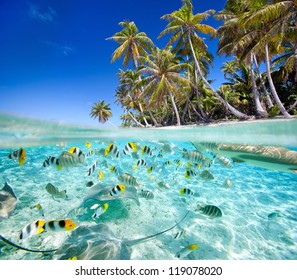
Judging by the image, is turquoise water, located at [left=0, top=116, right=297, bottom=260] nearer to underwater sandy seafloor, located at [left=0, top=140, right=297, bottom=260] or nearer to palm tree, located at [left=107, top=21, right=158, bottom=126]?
underwater sandy seafloor, located at [left=0, top=140, right=297, bottom=260]

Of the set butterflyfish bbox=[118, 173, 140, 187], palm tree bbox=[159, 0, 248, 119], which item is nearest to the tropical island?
palm tree bbox=[159, 0, 248, 119]

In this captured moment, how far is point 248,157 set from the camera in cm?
1499

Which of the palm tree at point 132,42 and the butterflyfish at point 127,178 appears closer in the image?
the butterflyfish at point 127,178

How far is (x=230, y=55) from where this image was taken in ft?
76.8

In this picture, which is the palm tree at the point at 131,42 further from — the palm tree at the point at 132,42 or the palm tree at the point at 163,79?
the palm tree at the point at 163,79

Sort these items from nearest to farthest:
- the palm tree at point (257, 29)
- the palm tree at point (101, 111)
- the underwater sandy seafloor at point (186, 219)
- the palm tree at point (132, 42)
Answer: the underwater sandy seafloor at point (186, 219) → the palm tree at point (257, 29) → the palm tree at point (132, 42) → the palm tree at point (101, 111)

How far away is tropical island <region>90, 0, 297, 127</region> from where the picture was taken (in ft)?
57.5

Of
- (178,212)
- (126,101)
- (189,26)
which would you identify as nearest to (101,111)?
(126,101)

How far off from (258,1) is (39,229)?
23.7m

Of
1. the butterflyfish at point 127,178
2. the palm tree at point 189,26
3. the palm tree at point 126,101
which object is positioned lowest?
the butterflyfish at point 127,178

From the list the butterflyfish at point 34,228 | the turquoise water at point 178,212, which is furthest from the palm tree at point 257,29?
the butterflyfish at point 34,228

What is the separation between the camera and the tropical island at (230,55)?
17.5 metres

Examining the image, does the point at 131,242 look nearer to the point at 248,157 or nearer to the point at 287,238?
the point at 287,238

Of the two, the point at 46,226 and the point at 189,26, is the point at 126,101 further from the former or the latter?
the point at 46,226
